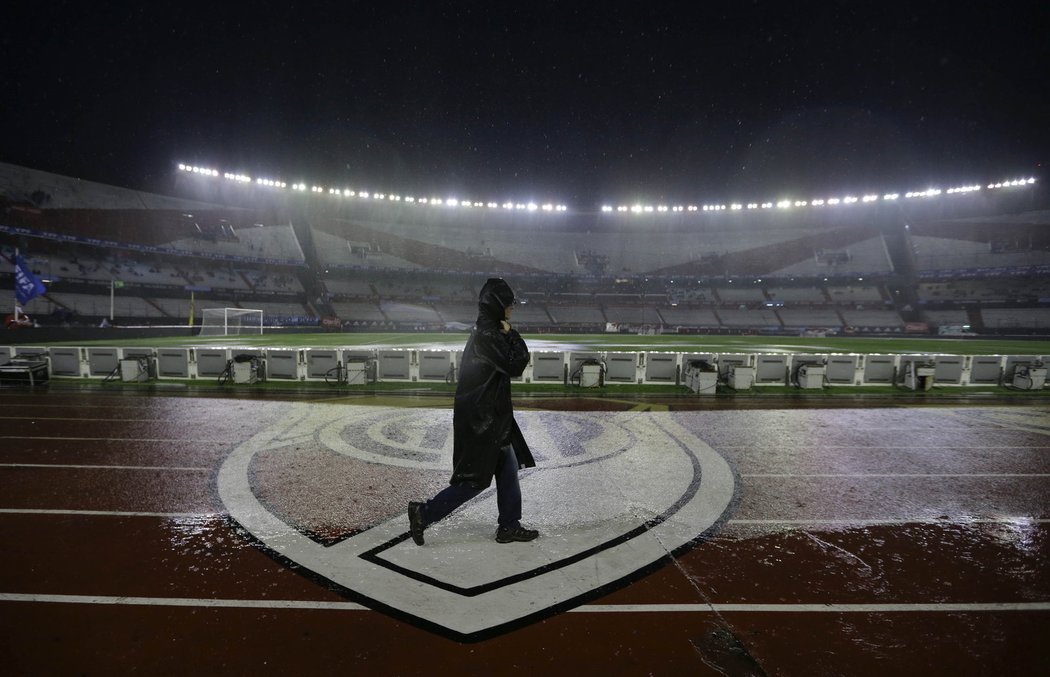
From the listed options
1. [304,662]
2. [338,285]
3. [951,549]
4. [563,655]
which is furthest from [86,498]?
[338,285]

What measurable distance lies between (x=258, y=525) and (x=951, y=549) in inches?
241

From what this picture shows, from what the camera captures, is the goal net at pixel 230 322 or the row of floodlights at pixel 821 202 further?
the row of floodlights at pixel 821 202

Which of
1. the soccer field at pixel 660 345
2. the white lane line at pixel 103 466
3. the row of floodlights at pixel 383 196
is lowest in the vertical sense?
the white lane line at pixel 103 466

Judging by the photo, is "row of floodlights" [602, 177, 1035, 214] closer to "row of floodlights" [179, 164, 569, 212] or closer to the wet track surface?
"row of floodlights" [179, 164, 569, 212]

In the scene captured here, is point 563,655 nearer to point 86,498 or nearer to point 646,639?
point 646,639

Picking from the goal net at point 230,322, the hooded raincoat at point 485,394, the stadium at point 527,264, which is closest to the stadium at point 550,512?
the hooded raincoat at point 485,394

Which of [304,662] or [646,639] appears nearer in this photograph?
[304,662]

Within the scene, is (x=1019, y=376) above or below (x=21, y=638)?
above

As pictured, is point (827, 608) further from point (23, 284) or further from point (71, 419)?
point (23, 284)

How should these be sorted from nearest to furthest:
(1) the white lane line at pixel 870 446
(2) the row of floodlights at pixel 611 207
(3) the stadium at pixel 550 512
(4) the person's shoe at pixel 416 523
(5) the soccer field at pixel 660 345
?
1. (3) the stadium at pixel 550 512
2. (4) the person's shoe at pixel 416 523
3. (1) the white lane line at pixel 870 446
4. (5) the soccer field at pixel 660 345
5. (2) the row of floodlights at pixel 611 207

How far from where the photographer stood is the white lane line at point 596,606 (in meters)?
2.97

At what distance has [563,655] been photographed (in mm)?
2543

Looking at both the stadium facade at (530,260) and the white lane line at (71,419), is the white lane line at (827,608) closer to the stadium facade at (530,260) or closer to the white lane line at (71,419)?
the white lane line at (71,419)

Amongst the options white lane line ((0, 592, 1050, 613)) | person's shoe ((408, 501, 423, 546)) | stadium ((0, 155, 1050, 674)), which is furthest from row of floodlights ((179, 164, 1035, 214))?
person's shoe ((408, 501, 423, 546))
